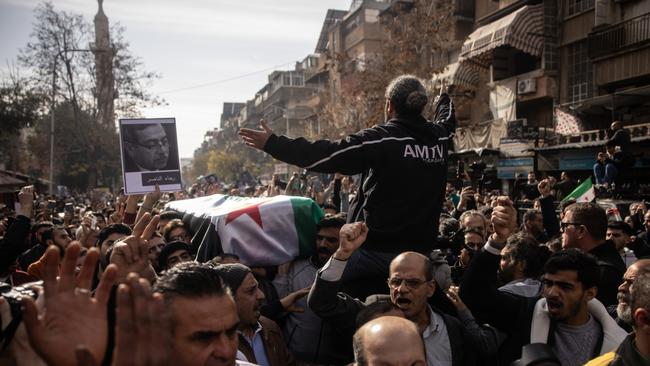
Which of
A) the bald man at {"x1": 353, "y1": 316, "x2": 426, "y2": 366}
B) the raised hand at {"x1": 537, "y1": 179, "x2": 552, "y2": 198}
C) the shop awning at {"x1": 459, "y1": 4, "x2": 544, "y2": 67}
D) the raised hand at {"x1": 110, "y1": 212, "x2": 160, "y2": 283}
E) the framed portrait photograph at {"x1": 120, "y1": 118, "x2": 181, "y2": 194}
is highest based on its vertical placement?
the shop awning at {"x1": 459, "y1": 4, "x2": 544, "y2": 67}

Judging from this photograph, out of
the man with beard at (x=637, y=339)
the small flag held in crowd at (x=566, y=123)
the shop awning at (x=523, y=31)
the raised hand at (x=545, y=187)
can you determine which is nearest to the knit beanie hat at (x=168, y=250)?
the man with beard at (x=637, y=339)

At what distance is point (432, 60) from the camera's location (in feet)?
87.9

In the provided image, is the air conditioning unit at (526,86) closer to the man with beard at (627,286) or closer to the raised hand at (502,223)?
the man with beard at (627,286)

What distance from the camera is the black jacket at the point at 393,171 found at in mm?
2848

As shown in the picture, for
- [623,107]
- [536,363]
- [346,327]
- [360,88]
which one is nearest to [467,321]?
[346,327]

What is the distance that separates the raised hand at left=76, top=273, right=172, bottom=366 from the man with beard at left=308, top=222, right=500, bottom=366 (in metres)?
1.48

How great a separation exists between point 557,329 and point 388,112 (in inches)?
63.6

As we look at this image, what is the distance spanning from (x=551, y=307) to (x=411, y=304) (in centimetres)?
83

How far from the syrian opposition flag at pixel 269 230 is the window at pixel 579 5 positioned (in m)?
18.4

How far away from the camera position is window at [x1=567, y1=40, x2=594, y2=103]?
60.5 feet

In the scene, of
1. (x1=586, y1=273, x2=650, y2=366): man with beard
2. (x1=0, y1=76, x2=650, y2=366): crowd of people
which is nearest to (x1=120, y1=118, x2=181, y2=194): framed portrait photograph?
(x1=0, y1=76, x2=650, y2=366): crowd of people

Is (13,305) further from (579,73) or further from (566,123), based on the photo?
(579,73)

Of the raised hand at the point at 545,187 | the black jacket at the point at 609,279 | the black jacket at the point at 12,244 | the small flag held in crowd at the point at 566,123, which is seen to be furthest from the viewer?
the small flag held in crowd at the point at 566,123

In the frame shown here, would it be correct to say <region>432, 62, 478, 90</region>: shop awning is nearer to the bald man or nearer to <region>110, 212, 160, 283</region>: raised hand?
<region>110, 212, 160, 283</region>: raised hand
